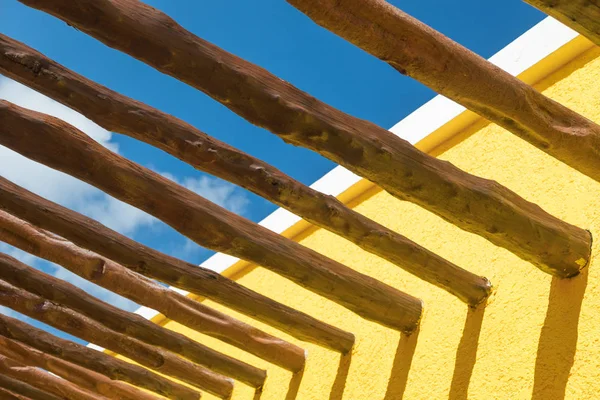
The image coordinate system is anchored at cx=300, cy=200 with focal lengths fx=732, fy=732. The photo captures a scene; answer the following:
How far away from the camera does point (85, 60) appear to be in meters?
3.53

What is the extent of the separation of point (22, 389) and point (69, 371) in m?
0.37

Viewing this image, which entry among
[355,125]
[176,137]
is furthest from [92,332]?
[355,125]

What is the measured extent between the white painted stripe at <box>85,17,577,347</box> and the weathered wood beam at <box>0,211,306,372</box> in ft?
2.65

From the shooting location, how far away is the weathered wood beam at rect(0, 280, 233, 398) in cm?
386

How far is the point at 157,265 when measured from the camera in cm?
320

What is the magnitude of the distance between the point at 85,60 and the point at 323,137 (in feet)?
5.62

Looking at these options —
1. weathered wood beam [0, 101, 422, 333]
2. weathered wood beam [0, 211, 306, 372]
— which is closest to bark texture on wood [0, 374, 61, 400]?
weathered wood beam [0, 211, 306, 372]

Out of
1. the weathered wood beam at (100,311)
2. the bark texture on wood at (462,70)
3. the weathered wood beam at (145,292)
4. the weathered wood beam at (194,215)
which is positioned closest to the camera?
the bark texture on wood at (462,70)

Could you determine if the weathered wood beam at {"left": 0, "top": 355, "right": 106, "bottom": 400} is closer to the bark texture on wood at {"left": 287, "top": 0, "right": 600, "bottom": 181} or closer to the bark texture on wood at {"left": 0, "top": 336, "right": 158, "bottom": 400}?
the bark texture on wood at {"left": 0, "top": 336, "right": 158, "bottom": 400}

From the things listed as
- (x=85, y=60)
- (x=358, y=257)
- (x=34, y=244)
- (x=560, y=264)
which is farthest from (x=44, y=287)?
(x=560, y=264)

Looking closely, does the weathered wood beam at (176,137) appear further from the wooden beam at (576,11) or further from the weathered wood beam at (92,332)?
the weathered wood beam at (92,332)

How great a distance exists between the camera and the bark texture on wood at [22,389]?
4520 mm

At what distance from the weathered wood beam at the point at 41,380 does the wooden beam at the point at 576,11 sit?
3838 mm

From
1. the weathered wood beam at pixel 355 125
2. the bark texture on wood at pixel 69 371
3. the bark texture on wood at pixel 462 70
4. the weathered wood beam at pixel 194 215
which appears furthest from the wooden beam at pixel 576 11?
the bark texture on wood at pixel 69 371
